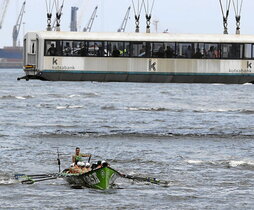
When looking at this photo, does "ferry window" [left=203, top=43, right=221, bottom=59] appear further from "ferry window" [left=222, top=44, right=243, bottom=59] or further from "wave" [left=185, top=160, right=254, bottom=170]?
"wave" [left=185, top=160, right=254, bottom=170]

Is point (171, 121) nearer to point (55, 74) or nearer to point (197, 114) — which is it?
point (197, 114)

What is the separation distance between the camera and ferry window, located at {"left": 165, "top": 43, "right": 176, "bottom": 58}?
78.4 meters

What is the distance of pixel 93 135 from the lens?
130 m

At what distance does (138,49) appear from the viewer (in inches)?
3088

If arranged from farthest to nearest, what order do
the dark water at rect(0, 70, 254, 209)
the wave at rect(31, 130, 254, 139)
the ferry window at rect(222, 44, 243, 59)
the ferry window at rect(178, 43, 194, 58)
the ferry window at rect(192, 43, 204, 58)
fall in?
the wave at rect(31, 130, 254, 139) → the ferry window at rect(222, 44, 243, 59) → the ferry window at rect(178, 43, 194, 58) → the ferry window at rect(192, 43, 204, 58) → the dark water at rect(0, 70, 254, 209)

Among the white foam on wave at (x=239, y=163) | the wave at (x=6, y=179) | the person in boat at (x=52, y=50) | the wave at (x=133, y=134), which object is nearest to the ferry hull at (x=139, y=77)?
the person in boat at (x=52, y=50)

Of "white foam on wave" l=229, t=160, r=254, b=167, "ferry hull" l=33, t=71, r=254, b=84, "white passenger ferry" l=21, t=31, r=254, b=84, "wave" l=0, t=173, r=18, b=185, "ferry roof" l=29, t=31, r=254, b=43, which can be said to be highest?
"ferry roof" l=29, t=31, r=254, b=43

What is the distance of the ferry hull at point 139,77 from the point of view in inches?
3067

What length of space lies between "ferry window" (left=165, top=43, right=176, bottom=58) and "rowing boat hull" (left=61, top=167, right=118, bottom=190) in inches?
423

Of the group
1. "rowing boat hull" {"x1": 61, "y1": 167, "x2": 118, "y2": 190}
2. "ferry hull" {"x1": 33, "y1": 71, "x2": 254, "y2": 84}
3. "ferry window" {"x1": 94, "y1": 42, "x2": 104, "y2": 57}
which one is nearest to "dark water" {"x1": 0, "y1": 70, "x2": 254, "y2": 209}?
"rowing boat hull" {"x1": 61, "y1": 167, "x2": 118, "y2": 190}

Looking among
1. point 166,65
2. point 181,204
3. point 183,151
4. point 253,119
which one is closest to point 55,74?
point 166,65

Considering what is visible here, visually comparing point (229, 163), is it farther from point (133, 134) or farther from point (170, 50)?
point (133, 134)

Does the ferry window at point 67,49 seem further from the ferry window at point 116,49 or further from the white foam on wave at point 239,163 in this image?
the white foam on wave at point 239,163

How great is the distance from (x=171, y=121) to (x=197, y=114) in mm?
20125
